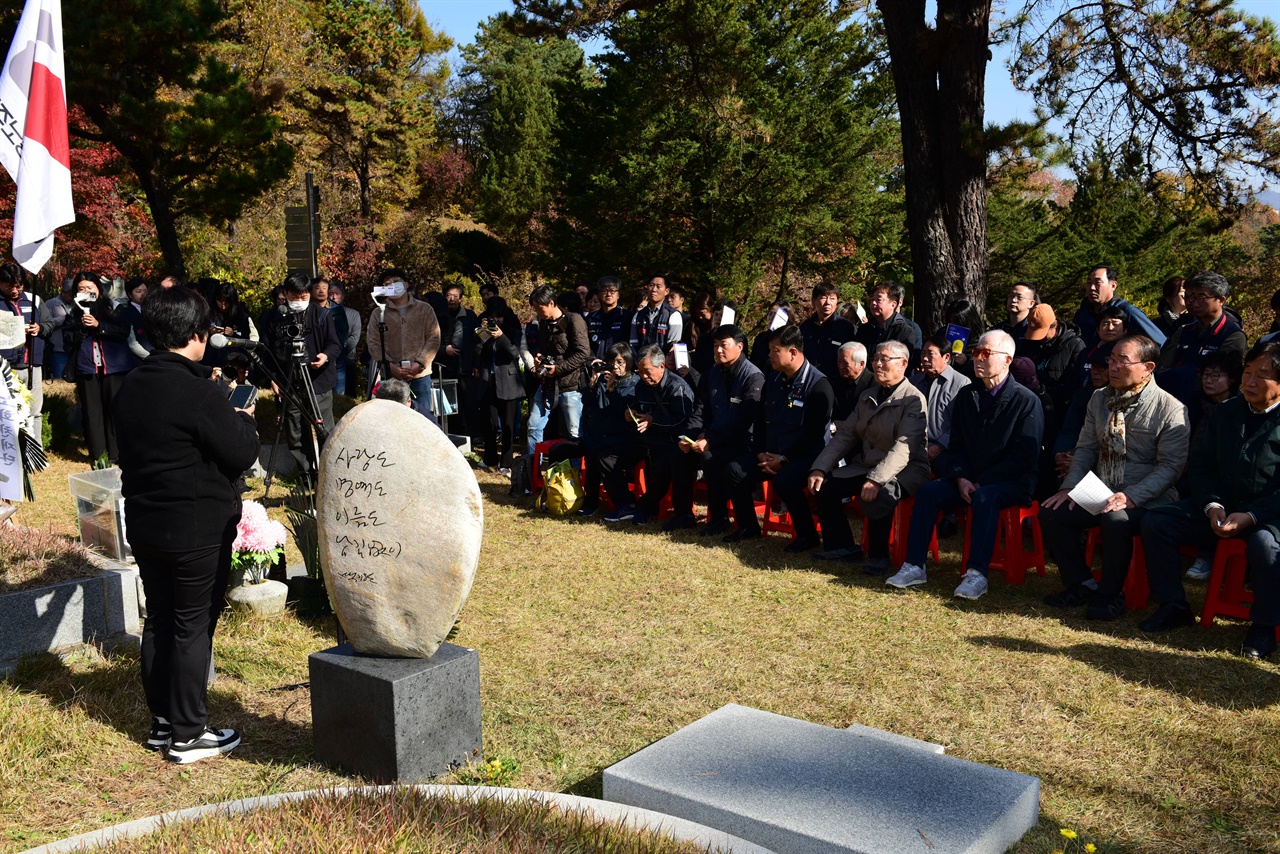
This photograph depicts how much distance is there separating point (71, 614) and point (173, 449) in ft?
6.08

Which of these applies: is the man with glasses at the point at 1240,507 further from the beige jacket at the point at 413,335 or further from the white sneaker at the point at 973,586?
the beige jacket at the point at 413,335

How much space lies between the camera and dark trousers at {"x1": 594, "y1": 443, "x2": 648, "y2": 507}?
26.8 feet

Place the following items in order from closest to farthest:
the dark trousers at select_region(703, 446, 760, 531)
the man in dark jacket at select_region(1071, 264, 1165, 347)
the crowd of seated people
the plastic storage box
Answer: the crowd of seated people → the plastic storage box → the man in dark jacket at select_region(1071, 264, 1165, 347) → the dark trousers at select_region(703, 446, 760, 531)

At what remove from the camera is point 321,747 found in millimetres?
3725

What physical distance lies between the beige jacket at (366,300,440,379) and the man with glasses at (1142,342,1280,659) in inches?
239

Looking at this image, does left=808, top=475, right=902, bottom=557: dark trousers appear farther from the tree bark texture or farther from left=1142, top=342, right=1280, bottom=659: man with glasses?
the tree bark texture

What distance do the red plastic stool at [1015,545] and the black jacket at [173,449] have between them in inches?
164

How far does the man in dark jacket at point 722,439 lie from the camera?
7430 mm

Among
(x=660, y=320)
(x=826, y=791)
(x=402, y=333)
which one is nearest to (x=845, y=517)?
(x=660, y=320)

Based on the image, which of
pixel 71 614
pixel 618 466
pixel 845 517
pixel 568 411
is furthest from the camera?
pixel 568 411

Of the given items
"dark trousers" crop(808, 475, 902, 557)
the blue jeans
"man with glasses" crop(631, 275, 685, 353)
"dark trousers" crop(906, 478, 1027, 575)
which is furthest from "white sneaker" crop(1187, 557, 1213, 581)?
the blue jeans

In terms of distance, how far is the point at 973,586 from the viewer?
5746mm

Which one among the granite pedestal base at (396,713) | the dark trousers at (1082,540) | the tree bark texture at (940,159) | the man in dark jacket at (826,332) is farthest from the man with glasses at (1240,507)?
the tree bark texture at (940,159)

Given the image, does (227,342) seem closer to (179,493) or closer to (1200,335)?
(179,493)
